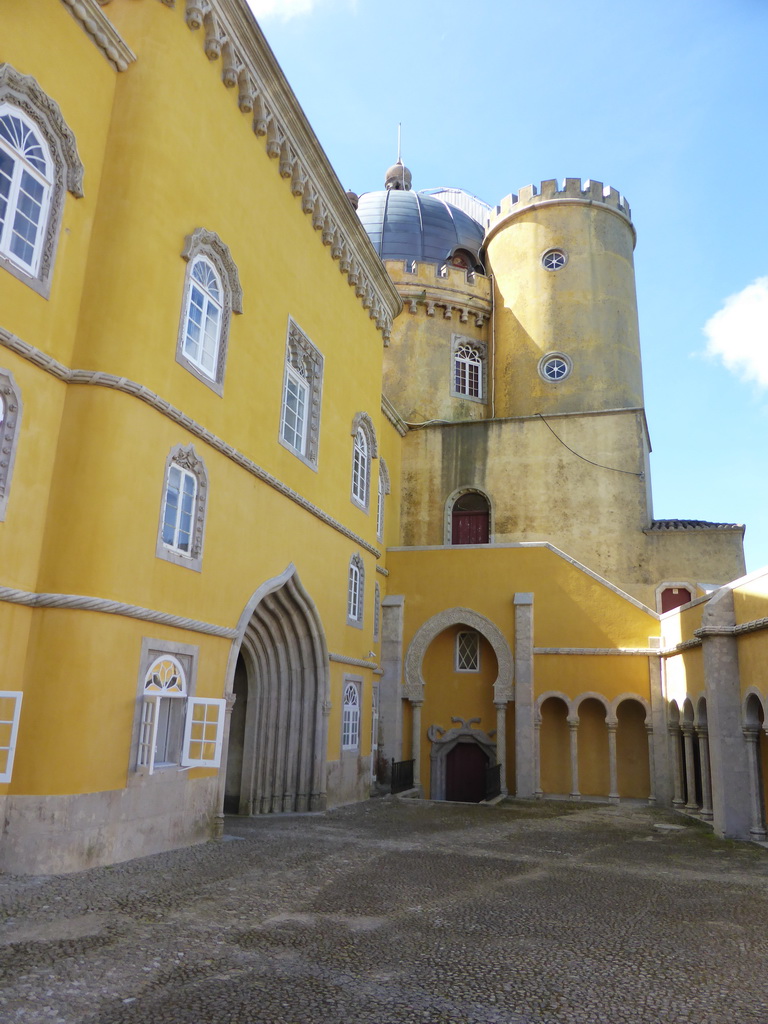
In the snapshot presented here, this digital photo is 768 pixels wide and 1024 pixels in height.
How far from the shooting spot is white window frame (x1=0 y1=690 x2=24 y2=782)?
23.9ft

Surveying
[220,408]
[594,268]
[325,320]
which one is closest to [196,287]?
[220,408]

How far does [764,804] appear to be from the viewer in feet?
40.9

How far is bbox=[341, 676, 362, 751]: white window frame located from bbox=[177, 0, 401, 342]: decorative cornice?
8202 mm

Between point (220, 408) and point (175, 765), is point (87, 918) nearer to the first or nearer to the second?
point (175, 765)

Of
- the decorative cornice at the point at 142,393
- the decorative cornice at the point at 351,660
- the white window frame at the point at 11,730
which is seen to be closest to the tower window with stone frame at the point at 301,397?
the decorative cornice at the point at 142,393

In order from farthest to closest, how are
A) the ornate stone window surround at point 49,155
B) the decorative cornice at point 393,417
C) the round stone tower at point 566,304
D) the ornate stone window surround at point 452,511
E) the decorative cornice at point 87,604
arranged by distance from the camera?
the round stone tower at point 566,304, the ornate stone window surround at point 452,511, the decorative cornice at point 393,417, the ornate stone window surround at point 49,155, the decorative cornice at point 87,604

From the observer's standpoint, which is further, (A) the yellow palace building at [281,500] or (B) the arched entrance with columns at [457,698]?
(B) the arched entrance with columns at [457,698]

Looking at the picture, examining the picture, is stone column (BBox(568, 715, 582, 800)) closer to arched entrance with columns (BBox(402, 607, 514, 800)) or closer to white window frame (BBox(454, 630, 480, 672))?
arched entrance with columns (BBox(402, 607, 514, 800))

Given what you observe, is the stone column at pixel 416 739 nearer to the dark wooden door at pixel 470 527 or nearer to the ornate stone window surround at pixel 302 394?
the dark wooden door at pixel 470 527

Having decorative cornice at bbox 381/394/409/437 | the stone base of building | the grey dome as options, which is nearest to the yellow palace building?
the stone base of building

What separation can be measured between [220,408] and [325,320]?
485 centimetres

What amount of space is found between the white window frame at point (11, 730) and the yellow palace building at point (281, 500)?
0.12 ft

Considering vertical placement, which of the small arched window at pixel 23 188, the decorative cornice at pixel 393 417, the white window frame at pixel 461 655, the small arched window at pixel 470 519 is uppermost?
the decorative cornice at pixel 393 417

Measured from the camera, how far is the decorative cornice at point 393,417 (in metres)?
22.3
